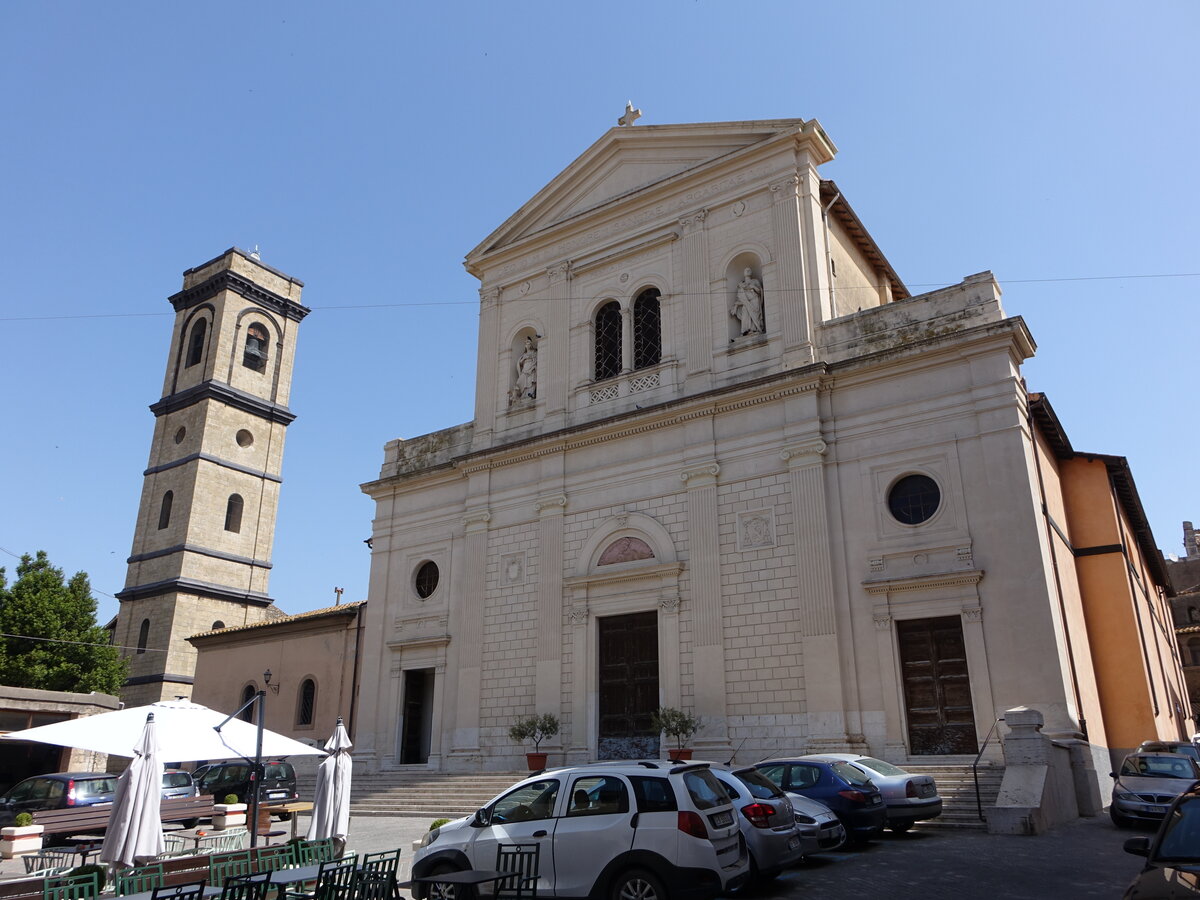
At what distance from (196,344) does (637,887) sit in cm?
4656

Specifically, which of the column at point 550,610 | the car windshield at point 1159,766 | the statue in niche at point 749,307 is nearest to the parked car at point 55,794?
the column at point 550,610

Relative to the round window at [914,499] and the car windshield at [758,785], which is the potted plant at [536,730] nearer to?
the round window at [914,499]

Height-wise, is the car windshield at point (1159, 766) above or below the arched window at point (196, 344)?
below

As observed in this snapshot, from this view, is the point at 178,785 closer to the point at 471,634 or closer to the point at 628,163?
the point at 471,634

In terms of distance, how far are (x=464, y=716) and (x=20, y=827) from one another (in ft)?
34.8

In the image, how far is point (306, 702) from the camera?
28.6m

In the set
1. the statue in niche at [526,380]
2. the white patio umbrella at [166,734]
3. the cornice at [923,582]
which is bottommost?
the white patio umbrella at [166,734]

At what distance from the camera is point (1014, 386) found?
1822 cm

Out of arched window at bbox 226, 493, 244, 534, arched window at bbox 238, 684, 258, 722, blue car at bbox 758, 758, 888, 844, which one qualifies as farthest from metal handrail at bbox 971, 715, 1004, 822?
arched window at bbox 226, 493, 244, 534

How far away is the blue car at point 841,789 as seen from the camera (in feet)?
40.5

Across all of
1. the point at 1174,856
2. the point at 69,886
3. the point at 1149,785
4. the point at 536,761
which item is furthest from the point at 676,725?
the point at 1174,856

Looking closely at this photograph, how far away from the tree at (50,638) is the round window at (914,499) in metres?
31.9

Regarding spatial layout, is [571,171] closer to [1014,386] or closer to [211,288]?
[1014,386]

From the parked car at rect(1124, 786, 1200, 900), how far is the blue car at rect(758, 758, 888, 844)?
19.2 ft
